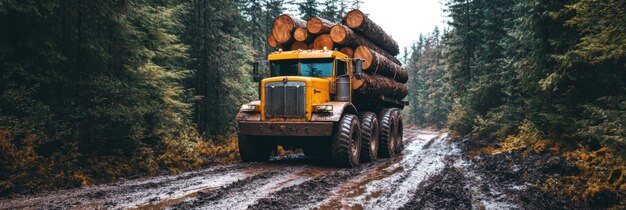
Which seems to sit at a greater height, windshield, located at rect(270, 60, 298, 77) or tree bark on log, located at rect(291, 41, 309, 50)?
tree bark on log, located at rect(291, 41, 309, 50)

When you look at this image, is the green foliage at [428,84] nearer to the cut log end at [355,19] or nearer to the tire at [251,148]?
the cut log end at [355,19]

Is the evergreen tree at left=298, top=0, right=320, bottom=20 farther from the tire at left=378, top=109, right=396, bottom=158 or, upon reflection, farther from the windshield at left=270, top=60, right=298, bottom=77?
the windshield at left=270, top=60, right=298, bottom=77

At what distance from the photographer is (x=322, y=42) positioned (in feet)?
40.1

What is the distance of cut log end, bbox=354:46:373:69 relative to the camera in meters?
12.2

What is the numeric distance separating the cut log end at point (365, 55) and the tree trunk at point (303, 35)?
1405 mm

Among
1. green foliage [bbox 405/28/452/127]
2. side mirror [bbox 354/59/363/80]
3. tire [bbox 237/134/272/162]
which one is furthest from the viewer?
green foliage [bbox 405/28/452/127]

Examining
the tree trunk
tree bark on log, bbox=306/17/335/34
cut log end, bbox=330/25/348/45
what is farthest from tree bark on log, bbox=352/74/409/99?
the tree trunk

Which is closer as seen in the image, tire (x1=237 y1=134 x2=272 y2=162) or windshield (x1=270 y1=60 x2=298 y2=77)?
tire (x1=237 y1=134 x2=272 y2=162)

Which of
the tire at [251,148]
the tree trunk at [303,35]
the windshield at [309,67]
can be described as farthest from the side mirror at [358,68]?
the tire at [251,148]

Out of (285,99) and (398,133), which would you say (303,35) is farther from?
(398,133)

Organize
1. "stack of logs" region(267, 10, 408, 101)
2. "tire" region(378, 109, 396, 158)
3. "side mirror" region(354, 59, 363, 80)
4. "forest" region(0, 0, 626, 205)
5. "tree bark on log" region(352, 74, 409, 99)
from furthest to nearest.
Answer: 1. "tire" region(378, 109, 396, 158)
2. "stack of logs" region(267, 10, 408, 101)
3. "tree bark on log" region(352, 74, 409, 99)
4. "side mirror" region(354, 59, 363, 80)
5. "forest" region(0, 0, 626, 205)

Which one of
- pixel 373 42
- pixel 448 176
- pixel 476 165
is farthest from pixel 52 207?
pixel 373 42

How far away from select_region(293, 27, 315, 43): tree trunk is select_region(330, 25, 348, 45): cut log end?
684 mm

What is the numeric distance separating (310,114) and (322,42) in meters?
3.07
